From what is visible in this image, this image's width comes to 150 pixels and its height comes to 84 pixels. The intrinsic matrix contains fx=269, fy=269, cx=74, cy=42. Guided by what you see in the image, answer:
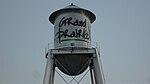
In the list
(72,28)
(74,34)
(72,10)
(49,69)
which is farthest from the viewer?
(72,10)

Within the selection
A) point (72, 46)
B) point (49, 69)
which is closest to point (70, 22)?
point (72, 46)

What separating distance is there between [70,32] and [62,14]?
1926 mm

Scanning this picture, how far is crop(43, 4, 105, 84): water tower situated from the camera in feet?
70.8

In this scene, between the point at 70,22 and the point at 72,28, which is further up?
the point at 70,22

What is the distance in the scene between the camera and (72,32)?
21797mm

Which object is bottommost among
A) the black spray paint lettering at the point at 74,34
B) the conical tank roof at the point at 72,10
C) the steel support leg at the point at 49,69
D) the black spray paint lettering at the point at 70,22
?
the steel support leg at the point at 49,69

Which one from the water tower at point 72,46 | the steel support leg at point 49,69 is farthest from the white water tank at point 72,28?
the steel support leg at point 49,69

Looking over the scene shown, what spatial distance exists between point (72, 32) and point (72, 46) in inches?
46.0

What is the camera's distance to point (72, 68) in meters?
22.4

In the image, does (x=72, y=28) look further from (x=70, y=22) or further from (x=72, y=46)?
(x=72, y=46)

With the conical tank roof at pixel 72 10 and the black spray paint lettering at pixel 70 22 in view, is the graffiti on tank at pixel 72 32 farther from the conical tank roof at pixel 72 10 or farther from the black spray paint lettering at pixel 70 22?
the conical tank roof at pixel 72 10

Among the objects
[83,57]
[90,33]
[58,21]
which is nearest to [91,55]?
[83,57]

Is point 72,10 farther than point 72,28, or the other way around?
A: point 72,10

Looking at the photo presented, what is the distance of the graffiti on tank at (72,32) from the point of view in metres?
21.8
